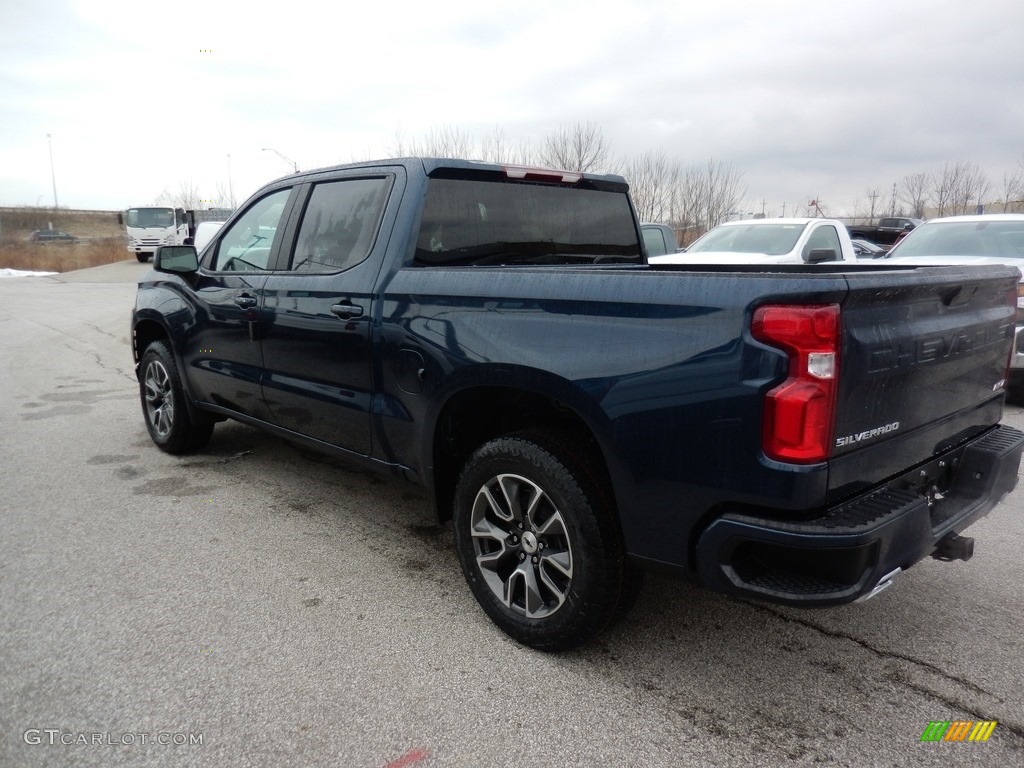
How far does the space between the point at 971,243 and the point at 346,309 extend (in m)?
7.29

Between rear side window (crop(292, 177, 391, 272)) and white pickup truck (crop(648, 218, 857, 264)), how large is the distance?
19.2ft

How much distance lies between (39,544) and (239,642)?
1.66 metres

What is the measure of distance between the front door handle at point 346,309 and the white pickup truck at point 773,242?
6204 mm

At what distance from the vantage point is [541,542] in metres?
2.80

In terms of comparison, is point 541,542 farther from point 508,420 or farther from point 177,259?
point 177,259

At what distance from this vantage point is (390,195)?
3.49m

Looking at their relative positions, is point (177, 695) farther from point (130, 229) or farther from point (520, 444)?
point (130, 229)

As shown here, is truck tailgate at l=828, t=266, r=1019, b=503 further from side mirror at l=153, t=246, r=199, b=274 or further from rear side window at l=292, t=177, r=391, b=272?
side mirror at l=153, t=246, r=199, b=274

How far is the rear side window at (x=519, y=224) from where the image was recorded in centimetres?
345

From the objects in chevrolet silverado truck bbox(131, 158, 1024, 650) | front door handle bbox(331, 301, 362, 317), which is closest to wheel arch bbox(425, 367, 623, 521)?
chevrolet silverado truck bbox(131, 158, 1024, 650)

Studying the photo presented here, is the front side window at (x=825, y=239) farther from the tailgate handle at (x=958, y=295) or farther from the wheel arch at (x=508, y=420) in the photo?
the wheel arch at (x=508, y=420)

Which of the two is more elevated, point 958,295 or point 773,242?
point 773,242

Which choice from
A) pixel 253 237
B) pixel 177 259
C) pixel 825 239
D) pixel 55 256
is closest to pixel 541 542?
pixel 253 237

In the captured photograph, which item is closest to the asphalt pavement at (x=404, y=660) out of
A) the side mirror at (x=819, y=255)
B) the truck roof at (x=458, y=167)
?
the truck roof at (x=458, y=167)
